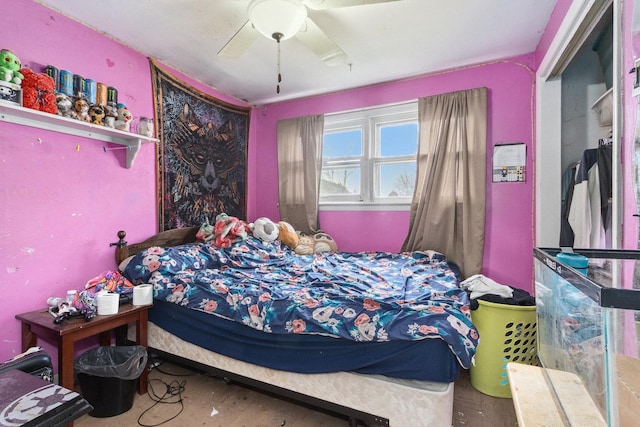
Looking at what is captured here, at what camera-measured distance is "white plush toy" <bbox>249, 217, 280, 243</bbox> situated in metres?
2.83

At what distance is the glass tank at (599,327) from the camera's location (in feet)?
1.48

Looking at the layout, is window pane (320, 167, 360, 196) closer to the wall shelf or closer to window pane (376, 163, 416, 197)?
window pane (376, 163, 416, 197)

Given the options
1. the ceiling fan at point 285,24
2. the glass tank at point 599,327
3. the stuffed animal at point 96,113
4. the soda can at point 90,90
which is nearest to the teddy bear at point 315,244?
the ceiling fan at point 285,24

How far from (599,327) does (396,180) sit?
2786mm

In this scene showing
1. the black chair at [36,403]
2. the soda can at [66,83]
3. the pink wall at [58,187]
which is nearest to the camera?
the black chair at [36,403]

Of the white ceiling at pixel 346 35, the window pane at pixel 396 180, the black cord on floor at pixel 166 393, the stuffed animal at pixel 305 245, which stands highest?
the white ceiling at pixel 346 35

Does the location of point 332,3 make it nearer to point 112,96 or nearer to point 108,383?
point 112,96

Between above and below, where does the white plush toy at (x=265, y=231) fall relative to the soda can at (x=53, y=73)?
below

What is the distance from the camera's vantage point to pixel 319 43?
6.48 ft

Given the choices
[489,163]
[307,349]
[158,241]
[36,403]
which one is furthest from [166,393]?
[489,163]

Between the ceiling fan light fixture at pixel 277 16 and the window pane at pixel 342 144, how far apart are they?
1.70 m

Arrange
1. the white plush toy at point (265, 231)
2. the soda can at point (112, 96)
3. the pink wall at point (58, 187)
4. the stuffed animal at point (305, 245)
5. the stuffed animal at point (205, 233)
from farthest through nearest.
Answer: the stuffed animal at point (305, 245)
the white plush toy at point (265, 231)
the stuffed animal at point (205, 233)
the soda can at point (112, 96)
the pink wall at point (58, 187)

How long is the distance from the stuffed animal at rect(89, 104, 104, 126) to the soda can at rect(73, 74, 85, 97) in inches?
3.9

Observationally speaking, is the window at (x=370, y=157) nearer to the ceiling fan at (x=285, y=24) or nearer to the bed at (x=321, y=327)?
the bed at (x=321, y=327)
